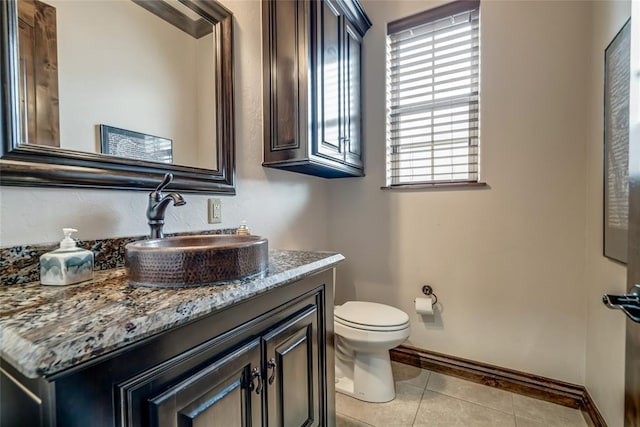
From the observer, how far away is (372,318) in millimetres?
1617

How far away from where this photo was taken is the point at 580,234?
5.10 ft

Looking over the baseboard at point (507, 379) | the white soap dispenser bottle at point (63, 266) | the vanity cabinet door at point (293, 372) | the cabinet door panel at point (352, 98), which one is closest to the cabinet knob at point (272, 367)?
the vanity cabinet door at point (293, 372)

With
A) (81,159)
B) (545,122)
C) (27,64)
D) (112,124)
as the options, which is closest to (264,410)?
(81,159)

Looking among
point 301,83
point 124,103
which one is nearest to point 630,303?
point 301,83

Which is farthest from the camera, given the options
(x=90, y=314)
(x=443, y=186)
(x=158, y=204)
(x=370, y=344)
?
(x=443, y=186)

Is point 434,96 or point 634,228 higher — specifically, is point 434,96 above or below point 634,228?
above

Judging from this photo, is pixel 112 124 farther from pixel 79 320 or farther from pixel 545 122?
pixel 545 122

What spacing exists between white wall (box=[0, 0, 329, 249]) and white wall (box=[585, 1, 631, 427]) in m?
1.56

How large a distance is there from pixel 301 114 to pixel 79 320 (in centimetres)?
123

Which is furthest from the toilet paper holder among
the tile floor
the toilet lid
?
the tile floor

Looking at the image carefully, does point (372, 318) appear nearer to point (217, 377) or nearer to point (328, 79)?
point (217, 377)

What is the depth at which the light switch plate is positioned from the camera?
1.27m

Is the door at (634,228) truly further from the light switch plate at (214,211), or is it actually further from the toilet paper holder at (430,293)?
the light switch plate at (214,211)

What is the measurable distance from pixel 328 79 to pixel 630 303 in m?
1.51
